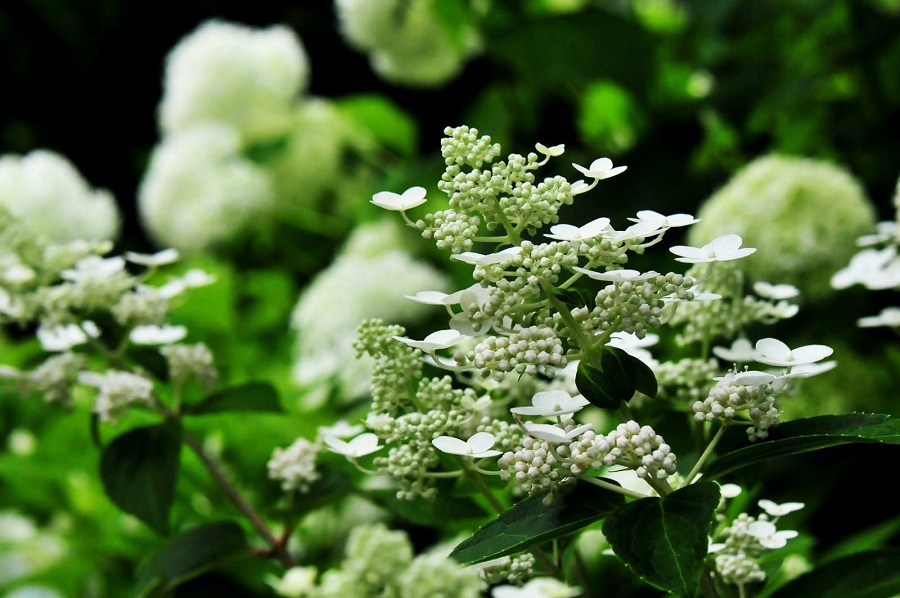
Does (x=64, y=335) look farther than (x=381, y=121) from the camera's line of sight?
No

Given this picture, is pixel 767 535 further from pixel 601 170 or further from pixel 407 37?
pixel 407 37

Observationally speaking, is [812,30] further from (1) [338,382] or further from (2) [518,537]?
(2) [518,537]

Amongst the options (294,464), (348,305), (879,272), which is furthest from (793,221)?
(294,464)

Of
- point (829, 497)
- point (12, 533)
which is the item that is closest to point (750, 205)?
point (829, 497)

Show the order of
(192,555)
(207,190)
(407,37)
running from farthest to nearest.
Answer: (207,190), (407,37), (192,555)

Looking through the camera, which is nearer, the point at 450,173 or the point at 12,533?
the point at 450,173

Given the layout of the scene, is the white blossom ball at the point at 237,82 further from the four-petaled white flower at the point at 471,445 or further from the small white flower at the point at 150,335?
the four-petaled white flower at the point at 471,445

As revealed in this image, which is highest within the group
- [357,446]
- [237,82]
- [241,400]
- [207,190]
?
[357,446]
